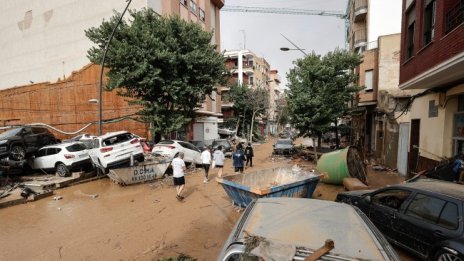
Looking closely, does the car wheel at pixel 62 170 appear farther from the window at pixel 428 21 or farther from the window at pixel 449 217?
the window at pixel 428 21

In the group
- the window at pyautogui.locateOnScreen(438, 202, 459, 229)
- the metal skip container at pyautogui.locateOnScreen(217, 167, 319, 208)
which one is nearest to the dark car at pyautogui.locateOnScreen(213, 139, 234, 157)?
the metal skip container at pyautogui.locateOnScreen(217, 167, 319, 208)

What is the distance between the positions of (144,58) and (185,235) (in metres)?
11.8

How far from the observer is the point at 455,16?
784 centimetres

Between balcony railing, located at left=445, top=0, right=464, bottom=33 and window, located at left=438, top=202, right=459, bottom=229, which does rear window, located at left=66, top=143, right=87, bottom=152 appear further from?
balcony railing, located at left=445, top=0, right=464, bottom=33

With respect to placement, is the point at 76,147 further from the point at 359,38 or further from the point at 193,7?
the point at 359,38

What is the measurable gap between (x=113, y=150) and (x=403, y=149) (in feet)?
49.7

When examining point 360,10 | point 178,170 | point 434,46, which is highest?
point 360,10

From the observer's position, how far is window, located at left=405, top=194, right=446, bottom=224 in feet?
16.1

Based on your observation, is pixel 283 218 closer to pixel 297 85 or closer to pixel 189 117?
pixel 189 117

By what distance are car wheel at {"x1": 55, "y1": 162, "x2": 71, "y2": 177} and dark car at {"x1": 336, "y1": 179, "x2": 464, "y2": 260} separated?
44.8ft

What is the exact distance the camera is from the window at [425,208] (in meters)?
4.91

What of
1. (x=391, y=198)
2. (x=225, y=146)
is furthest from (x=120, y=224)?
(x=225, y=146)

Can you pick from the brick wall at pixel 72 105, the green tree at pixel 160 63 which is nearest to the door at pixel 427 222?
the green tree at pixel 160 63

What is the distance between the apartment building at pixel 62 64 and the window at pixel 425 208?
20.5 meters
